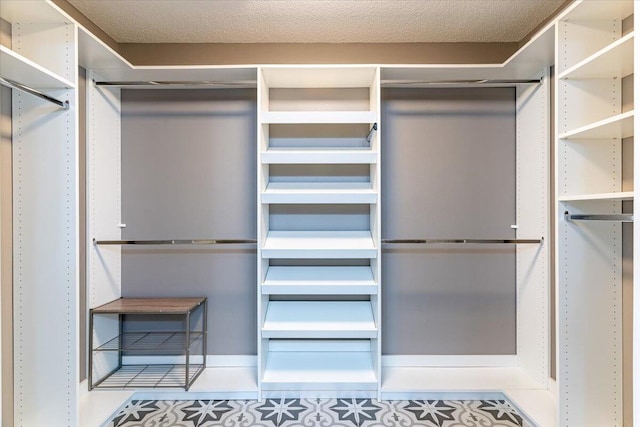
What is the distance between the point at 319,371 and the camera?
7.71 feet

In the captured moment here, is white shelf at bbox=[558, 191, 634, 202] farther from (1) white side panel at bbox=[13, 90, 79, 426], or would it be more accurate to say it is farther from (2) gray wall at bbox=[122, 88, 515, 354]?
(1) white side panel at bbox=[13, 90, 79, 426]

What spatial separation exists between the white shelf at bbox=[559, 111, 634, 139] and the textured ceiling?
0.92m

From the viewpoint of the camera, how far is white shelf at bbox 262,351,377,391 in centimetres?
226

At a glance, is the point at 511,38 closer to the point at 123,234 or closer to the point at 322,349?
the point at 322,349

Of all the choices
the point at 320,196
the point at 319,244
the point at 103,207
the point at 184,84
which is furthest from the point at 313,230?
the point at 103,207

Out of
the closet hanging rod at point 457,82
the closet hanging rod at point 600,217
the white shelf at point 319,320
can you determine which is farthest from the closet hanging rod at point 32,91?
the closet hanging rod at point 600,217

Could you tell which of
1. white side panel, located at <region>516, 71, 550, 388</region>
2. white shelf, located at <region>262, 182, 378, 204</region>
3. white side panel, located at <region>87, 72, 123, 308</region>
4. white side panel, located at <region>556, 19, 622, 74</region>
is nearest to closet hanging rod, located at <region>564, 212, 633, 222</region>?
white side panel, located at <region>516, 71, 550, 388</region>

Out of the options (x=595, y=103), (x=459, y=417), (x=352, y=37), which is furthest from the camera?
(x=352, y=37)

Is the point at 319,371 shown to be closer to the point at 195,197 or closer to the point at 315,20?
the point at 195,197

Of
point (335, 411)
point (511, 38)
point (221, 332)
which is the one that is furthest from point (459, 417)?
point (511, 38)

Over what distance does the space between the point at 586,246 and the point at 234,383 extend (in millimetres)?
2135

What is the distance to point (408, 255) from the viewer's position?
259 cm

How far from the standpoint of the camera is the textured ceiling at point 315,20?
209cm

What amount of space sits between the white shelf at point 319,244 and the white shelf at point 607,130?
116 centimetres
